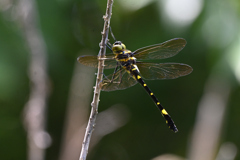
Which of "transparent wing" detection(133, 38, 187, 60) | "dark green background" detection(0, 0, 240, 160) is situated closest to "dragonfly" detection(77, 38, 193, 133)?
"transparent wing" detection(133, 38, 187, 60)

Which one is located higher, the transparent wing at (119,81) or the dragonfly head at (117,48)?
the dragonfly head at (117,48)

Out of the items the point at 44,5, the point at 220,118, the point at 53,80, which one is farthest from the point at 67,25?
the point at 220,118

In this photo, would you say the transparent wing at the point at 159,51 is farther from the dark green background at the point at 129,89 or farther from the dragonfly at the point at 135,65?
the dark green background at the point at 129,89

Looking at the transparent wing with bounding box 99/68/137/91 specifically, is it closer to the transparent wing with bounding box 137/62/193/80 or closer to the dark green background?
the transparent wing with bounding box 137/62/193/80

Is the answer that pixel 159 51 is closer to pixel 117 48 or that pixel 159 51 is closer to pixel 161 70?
pixel 161 70

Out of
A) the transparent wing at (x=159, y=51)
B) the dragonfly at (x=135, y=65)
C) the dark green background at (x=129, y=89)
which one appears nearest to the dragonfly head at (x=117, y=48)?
the dragonfly at (x=135, y=65)

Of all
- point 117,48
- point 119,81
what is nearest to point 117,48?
point 117,48

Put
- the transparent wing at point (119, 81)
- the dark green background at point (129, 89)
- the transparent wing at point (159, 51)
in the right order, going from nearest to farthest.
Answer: the transparent wing at point (119, 81)
the transparent wing at point (159, 51)
the dark green background at point (129, 89)
